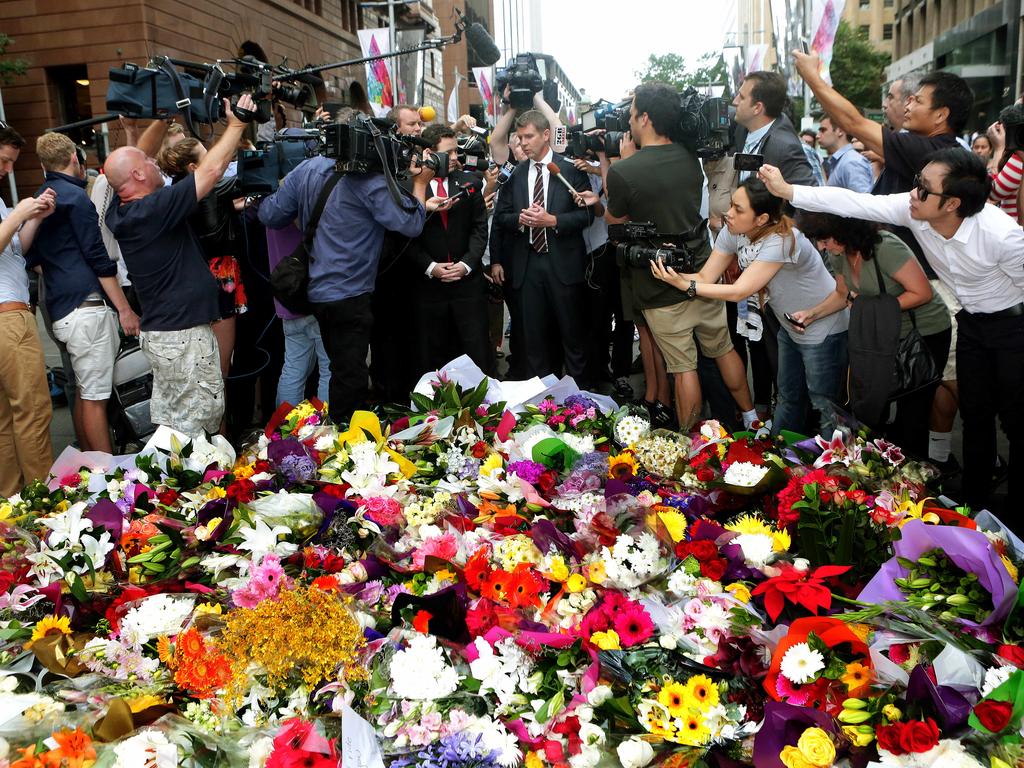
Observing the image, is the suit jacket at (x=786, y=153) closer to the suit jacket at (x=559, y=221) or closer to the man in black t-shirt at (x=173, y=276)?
the suit jacket at (x=559, y=221)

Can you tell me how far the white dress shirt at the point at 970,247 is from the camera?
3.34 meters

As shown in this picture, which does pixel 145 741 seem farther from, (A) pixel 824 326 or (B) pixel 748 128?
(B) pixel 748 128

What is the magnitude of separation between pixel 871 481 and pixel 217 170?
3.19 meters

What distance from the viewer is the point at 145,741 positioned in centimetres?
166

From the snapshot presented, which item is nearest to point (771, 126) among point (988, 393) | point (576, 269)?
point (576, 269)

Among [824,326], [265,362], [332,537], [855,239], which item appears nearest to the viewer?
[332,537]

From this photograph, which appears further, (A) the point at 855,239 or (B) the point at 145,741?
(A) the point at 855,239

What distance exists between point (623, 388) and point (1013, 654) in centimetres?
477

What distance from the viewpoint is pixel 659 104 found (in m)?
4.96

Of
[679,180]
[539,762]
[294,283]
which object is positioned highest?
[679,180]

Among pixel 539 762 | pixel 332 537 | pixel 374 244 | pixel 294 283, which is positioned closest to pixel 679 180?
pixel 374 244

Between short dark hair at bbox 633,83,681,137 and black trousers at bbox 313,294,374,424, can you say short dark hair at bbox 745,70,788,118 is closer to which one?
short dark hair at bbox 633,83,681,137

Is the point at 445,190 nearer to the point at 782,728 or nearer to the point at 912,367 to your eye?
the point at 912,367

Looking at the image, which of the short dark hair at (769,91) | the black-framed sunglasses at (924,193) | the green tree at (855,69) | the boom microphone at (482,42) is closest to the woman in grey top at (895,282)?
the black-framed sunglasses at (924,193)
